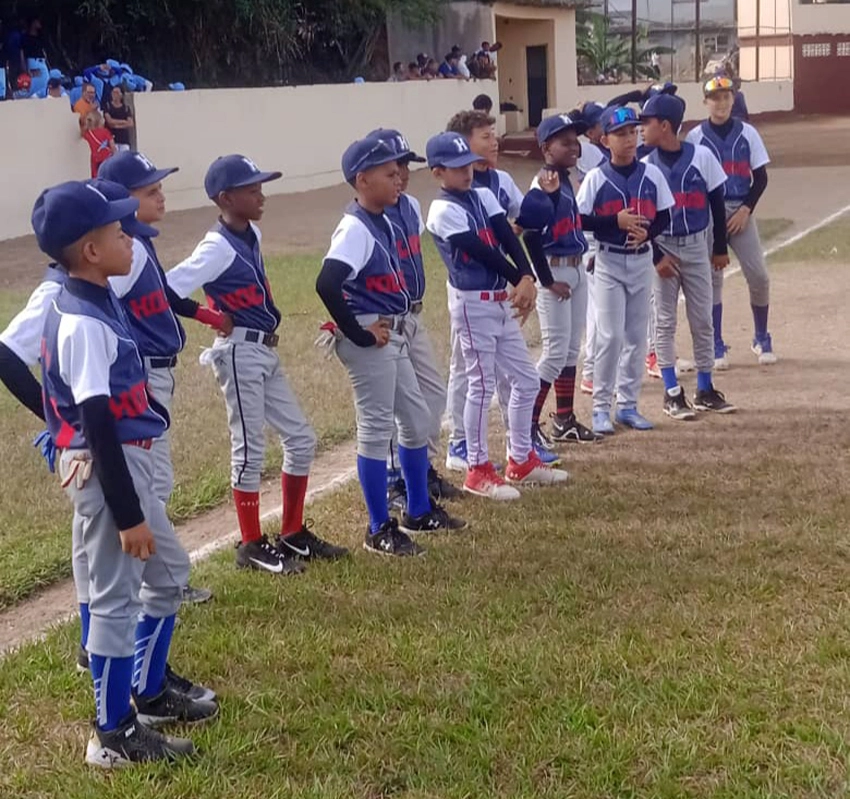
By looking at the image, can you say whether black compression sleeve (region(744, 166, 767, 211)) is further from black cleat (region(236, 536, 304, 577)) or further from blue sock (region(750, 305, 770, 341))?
black cleat (region(236, 536, 304, 577))

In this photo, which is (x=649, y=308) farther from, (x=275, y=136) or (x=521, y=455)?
(x=275, y=136)

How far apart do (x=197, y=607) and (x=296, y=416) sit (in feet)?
3.22

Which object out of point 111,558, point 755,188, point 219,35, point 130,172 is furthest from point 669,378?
point 219,35

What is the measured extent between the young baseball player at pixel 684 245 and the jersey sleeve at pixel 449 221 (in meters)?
2.00

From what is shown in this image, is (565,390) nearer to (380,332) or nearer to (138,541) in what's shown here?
(380,332)

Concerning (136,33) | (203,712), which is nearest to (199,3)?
(136,33)

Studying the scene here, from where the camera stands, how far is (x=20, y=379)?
13.4ft

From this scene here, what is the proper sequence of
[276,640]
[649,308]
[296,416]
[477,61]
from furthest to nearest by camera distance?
[477,61] < [649,308] < [296,416] < [276,640]

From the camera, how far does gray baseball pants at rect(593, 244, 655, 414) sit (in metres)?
7.32

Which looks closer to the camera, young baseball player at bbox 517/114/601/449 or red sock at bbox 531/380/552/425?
young baseball player at bbox 517/114/601/449

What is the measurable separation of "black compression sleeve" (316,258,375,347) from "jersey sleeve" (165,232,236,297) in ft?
1.35

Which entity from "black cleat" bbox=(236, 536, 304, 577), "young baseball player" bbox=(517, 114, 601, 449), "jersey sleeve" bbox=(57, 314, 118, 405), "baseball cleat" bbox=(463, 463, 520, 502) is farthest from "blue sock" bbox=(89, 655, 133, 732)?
"young baseball player" bbox=(517, 114, 601, 449)

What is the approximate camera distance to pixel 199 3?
23641mm

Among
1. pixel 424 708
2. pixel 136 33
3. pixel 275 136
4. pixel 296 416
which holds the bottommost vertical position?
pixel 424 708
